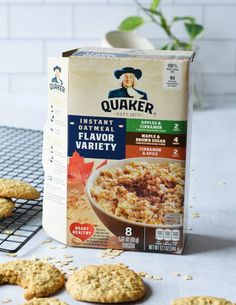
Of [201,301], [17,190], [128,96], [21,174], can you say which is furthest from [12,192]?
[201,301]

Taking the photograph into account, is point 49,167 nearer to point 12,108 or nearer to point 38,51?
point 12,108

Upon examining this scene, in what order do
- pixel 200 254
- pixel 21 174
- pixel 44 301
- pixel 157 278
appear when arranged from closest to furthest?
1. pixel 44 301
2. pixel 157 278
3. pixel 200 254
4. pixel 21 174

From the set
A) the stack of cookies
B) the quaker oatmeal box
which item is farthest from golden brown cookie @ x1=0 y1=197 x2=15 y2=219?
the quaker oatmeal box

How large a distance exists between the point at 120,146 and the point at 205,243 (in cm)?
24

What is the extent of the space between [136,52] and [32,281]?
424 millimetres

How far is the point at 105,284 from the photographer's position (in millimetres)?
1136

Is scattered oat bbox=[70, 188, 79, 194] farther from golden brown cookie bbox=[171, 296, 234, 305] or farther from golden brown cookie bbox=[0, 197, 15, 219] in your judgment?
golden brown cookie bbox=[171, 296, 234, 305]

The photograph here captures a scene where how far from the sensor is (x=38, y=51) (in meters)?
2.52

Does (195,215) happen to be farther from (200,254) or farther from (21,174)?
(21,174)

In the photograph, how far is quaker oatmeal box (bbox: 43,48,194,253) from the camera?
124cm

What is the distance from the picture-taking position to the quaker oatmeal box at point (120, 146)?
124 cm

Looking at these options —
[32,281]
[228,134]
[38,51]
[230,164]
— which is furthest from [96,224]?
[38,51]

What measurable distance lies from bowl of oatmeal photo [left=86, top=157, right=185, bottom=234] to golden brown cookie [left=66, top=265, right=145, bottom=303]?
120mm

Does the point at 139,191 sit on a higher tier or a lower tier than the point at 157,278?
higher
